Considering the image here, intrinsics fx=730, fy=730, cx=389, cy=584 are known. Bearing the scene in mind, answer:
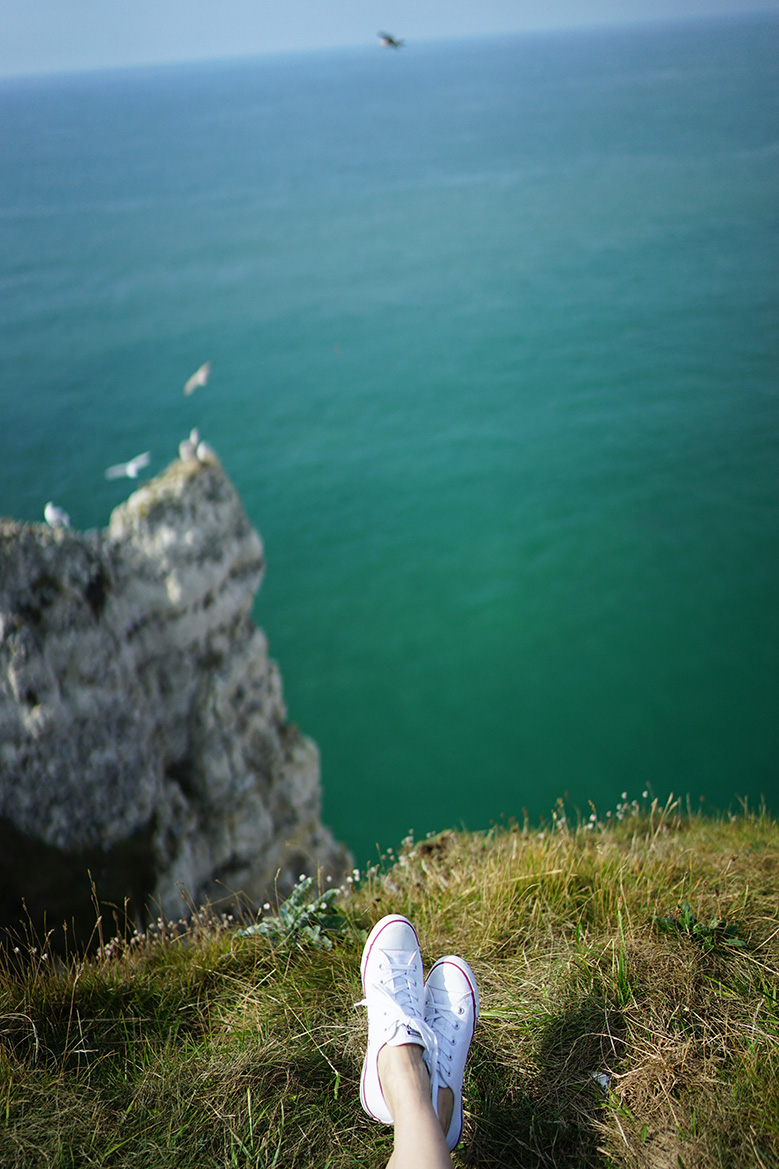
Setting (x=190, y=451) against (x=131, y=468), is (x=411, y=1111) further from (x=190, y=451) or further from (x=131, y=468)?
(x=131, y=468)

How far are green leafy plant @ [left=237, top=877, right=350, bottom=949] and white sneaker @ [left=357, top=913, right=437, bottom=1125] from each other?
9.0 inches

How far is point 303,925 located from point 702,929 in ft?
4.26

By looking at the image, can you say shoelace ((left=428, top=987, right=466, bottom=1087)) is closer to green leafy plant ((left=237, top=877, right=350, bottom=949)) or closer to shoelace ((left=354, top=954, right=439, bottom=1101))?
shoelace ((left=354, top=954, right=439, bottom=1101))

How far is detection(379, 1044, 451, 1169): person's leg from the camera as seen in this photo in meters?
1.63

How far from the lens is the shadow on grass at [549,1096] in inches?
73.7

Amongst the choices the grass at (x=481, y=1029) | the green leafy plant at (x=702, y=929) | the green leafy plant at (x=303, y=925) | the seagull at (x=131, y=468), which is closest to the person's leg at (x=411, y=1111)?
the grass at (x=481, y=1029)

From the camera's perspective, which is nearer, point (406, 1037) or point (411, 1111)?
point (411, 1111)

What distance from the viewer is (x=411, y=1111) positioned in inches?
68.7

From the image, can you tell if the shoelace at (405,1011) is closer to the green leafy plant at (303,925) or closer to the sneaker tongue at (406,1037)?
the sneaker tongue at (406,1037)

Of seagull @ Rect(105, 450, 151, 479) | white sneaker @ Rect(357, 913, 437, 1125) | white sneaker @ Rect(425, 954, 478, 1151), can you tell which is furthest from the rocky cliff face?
white sneaker @ Rect(425, 954, 478, 1151)

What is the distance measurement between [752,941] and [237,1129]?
162cm

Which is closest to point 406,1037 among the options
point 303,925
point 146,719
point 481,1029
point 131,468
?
point 481,1029

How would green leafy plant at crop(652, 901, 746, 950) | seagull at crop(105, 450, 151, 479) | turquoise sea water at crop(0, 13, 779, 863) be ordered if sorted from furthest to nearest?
turquoise sea water at crop(0, 13, 779, 863)
seagull at crop(105, 450, 151, 479)
green leafy plant at crop(652, 901, 746, 950)

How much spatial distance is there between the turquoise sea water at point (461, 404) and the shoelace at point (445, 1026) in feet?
17.5
